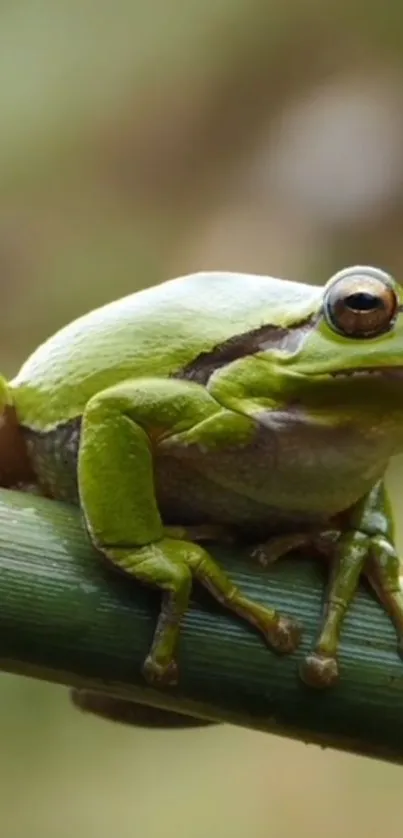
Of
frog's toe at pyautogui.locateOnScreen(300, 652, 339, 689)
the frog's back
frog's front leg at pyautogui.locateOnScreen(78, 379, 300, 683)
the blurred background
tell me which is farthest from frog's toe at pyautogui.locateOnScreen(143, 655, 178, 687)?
the blurred background

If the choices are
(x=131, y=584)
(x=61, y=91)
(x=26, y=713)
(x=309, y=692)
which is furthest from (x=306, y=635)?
(x=61, y=91)

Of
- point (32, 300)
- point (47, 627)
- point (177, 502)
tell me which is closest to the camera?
point (47, 627)

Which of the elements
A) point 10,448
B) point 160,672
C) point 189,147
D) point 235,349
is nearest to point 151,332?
point 235,349

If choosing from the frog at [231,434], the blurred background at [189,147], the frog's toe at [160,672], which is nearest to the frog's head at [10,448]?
the frog at [231,434]

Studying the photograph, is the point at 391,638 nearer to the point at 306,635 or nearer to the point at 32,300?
the point at 306,635

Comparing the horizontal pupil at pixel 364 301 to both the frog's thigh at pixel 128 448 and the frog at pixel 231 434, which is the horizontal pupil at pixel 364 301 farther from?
the frog's thigh at pixel 128 448

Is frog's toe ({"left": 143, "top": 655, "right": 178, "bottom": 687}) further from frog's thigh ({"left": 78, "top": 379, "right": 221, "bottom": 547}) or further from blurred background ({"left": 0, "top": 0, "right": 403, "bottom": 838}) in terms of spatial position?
blurred background ({"left": 0, "top": 0, "right": 403, "bottom": 838})
